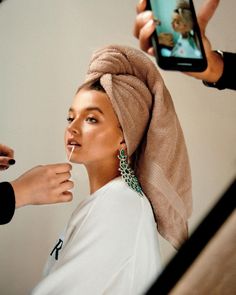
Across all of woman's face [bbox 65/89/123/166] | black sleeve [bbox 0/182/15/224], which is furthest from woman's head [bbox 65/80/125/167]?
black sleeve [bbox 0/182/15/224]

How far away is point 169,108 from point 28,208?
429mm

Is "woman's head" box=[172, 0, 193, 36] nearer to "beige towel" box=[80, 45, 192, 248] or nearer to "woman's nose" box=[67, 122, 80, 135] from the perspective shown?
"beige towel" box=[80, 45, 192, 248]

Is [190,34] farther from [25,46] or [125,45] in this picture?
[25,46]

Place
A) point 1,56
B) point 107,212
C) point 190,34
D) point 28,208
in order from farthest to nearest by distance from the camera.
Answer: point 1,56, point 28,208, point 107,212, point 190,34

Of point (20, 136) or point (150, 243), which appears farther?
point (20, 136)

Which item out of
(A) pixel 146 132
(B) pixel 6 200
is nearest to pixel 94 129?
(A) pixel 146 132

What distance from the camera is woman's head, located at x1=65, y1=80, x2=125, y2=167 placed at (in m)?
0.89

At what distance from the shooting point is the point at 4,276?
3.37ft

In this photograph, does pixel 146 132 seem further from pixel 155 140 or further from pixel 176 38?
A: pixel 176 38

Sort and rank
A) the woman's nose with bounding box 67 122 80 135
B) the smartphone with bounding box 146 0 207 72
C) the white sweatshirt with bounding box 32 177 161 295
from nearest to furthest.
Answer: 1. the smartphone with bounding box 146 0 207 72
2. the white sweatshirt with bounding box 32 177 161 295
3. the woman's nose with bounding box 67 122 80 135

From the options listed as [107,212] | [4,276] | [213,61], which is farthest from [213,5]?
[4,276]

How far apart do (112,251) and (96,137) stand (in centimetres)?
25

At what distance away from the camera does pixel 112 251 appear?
2.66ft

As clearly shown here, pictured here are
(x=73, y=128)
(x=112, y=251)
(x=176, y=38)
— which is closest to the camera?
(x=176, y=38)
